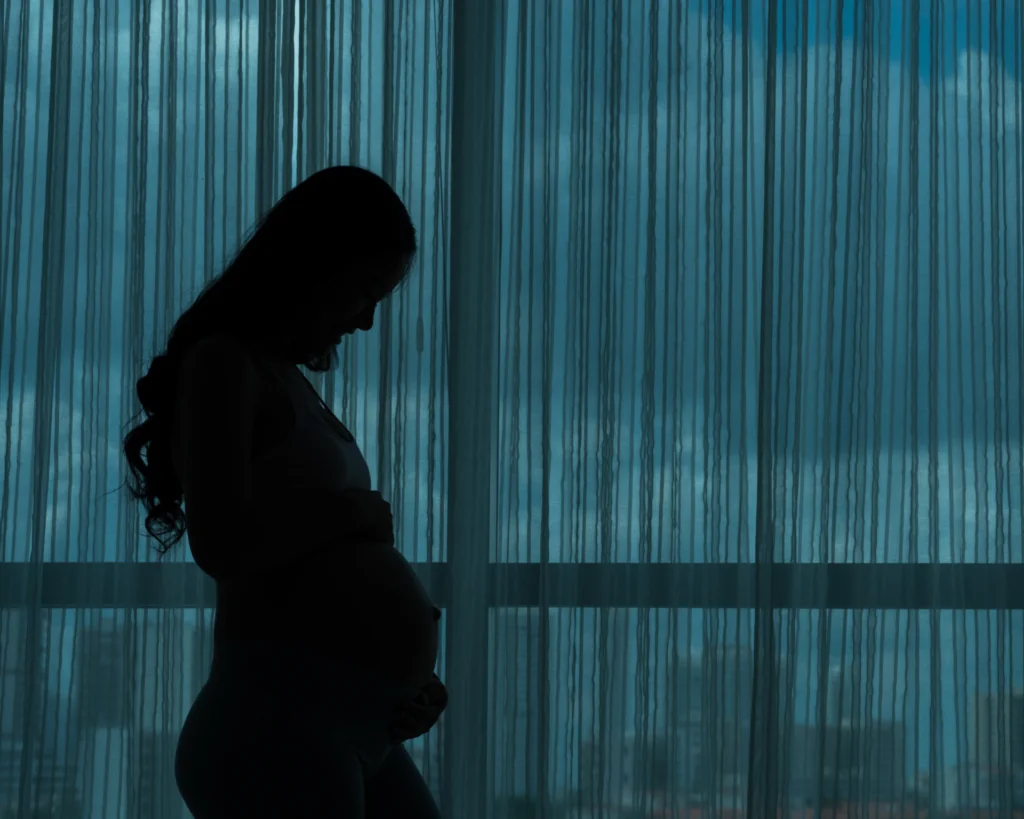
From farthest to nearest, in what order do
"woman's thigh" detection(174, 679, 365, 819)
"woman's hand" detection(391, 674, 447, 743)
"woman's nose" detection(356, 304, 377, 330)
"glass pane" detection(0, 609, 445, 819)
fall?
"glass pane" detection(0, 609, 445, 819)
"woman's nose" detection(356, 304, 377, 330)
"woman's hand" detection(391, 674, 447, 743)
"woman's thigh" detection(174, 679, 365, 819)

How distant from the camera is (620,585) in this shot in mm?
2305

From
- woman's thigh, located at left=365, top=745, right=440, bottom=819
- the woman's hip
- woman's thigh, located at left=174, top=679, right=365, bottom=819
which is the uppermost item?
the woman's hip

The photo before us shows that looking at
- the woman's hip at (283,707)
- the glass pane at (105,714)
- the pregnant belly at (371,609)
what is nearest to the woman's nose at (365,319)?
the pregnant belly at (371,609)

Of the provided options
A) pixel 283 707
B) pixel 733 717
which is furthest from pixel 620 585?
pixel 283 707

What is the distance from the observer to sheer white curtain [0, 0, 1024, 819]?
7.49 ft

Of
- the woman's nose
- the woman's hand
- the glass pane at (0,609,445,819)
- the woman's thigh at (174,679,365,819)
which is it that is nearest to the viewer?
the woman's thigh at (174,679,365,819)

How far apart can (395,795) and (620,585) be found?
1258 millimetres

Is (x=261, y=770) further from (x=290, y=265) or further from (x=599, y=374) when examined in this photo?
(x=599, y=374)

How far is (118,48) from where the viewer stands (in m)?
2.38

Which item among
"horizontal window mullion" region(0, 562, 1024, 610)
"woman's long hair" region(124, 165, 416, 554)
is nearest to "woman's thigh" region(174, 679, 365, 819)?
"woman's long hair" region(124, 165, 416, 554)

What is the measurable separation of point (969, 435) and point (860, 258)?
425 millimetres

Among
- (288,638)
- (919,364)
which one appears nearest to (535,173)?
(919,364)

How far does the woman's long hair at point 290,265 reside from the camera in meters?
1.11

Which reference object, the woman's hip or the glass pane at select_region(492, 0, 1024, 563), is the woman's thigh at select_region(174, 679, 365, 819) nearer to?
the woman's hip
